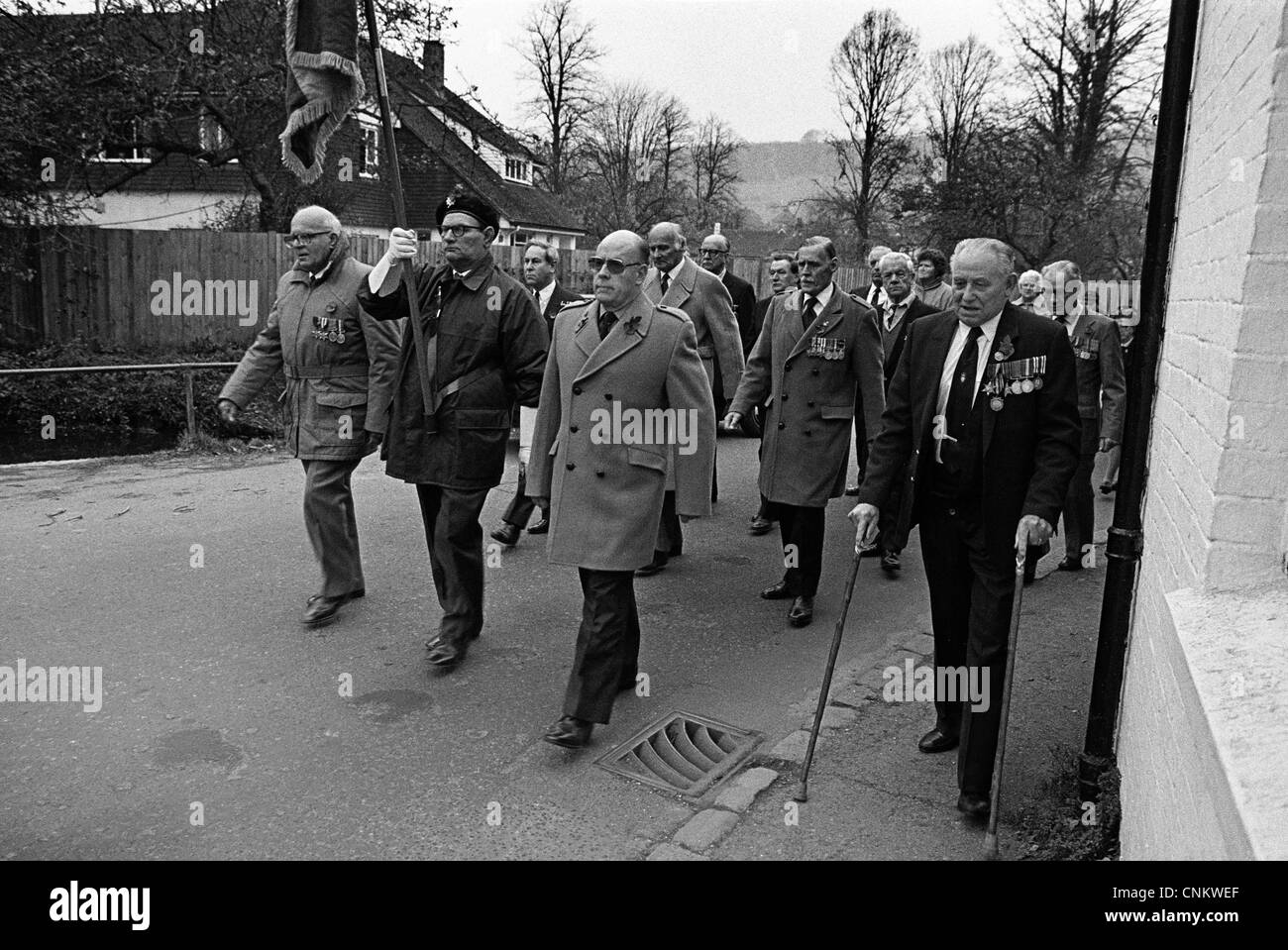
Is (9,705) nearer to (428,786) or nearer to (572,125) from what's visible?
(428,786)

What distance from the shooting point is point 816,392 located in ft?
21.9

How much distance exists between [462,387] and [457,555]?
2.68 ft

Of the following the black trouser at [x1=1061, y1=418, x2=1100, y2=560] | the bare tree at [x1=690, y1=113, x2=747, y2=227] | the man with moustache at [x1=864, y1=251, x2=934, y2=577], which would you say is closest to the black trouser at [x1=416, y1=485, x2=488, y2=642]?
the man with moustache at [x1=864, y1=251, x2=934, y2=577]

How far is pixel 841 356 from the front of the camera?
664 cm

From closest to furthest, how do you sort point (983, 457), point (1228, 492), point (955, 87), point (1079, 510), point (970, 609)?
point (1228, 492)
point (983, 457)
point (970, 609)
point (1079, 510)
point (955, 87)

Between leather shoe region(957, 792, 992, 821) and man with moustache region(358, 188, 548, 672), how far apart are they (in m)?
2.56

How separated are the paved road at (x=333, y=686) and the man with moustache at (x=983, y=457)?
1.10 meters

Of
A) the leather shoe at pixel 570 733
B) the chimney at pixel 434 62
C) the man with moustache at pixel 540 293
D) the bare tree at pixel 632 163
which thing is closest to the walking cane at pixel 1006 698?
the leather shoe at pixel 570 733

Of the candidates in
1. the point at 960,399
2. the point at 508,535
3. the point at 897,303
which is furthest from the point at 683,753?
the point at 897,303

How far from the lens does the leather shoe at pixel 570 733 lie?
4.52 metres

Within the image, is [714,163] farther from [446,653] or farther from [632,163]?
[446,653]

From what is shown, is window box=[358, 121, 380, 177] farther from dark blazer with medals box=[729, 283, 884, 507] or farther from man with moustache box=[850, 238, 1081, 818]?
man with moustache box=[850, 238, 1081, 818]

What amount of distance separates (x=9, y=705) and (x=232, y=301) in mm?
16634
